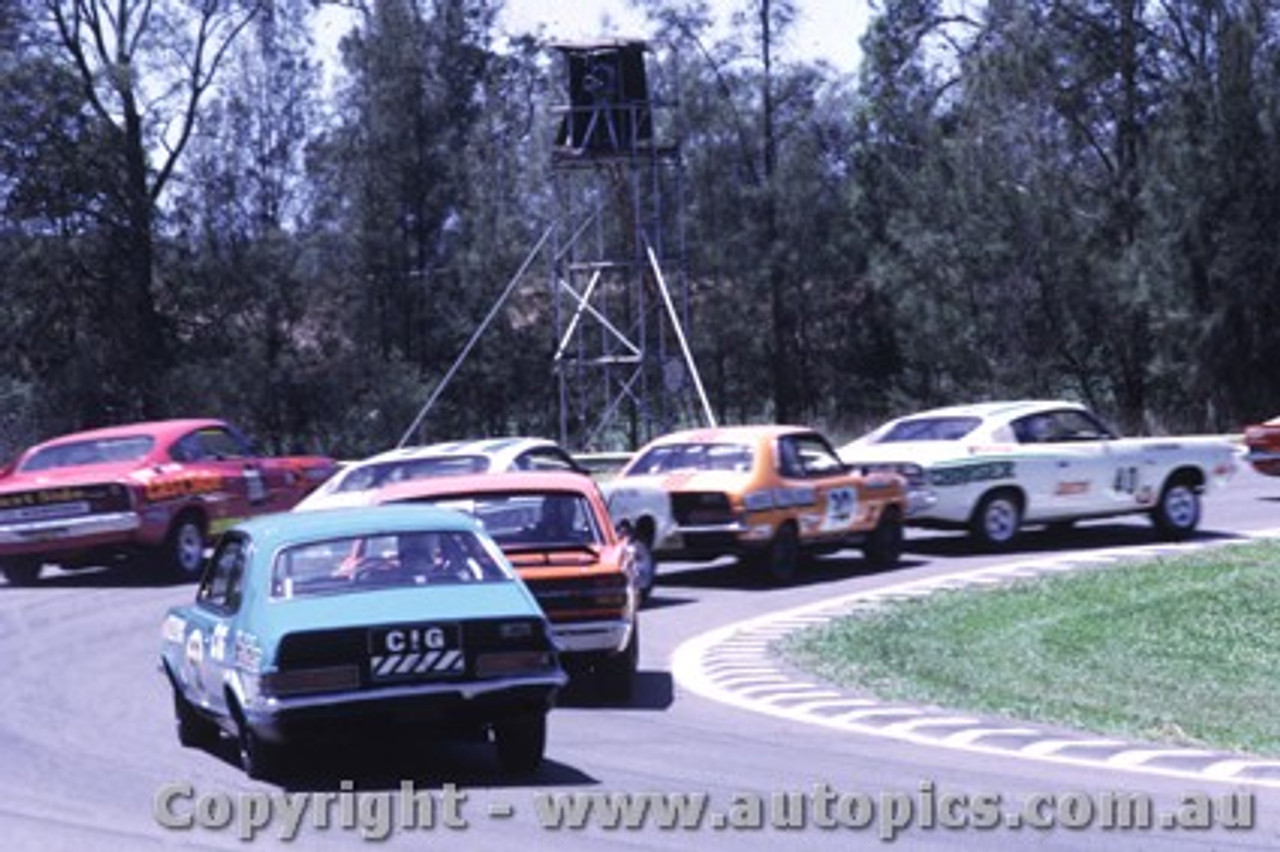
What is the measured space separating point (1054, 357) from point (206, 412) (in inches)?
864

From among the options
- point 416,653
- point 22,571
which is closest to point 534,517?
point 416,653

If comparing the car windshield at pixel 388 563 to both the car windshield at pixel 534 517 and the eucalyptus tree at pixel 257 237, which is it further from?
the eucalyptus tree at pixel 257 237

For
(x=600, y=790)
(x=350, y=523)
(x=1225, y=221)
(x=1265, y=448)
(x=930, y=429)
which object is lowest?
(x=600, y=790)

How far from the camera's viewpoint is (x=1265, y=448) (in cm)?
2952

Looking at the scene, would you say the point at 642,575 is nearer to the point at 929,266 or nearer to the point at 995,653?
the point at 995,653

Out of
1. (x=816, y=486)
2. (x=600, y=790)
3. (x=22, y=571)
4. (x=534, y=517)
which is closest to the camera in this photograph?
(x=600, y=790)

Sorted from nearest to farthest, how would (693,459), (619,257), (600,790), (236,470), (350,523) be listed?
(600,790), (350,523), (693,459), (236,470), (619,257)

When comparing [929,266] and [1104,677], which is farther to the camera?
[929,266]

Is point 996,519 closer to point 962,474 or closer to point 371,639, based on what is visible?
point 962,474

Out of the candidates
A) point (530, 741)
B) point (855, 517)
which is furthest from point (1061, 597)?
point (530, 741)

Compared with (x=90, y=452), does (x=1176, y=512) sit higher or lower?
lower

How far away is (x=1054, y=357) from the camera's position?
56.8m

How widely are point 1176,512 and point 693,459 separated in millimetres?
6527

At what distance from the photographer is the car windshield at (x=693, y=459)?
2273 cm
